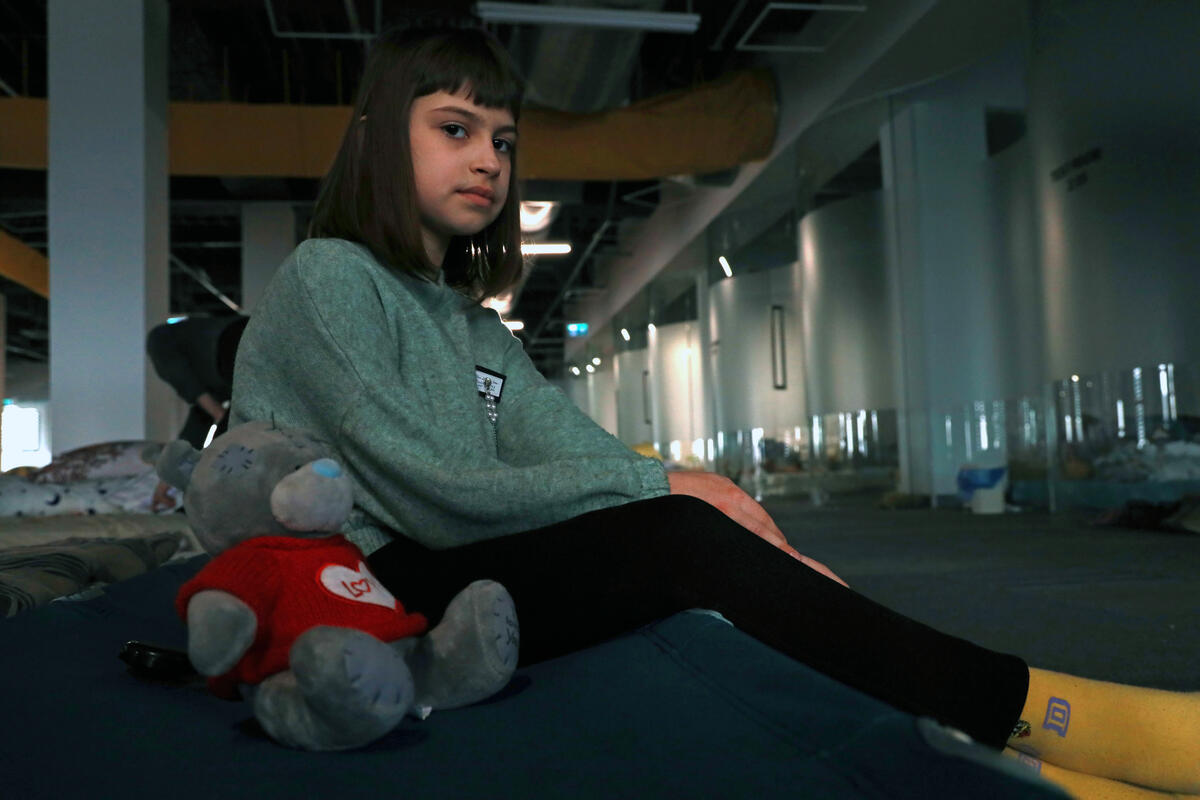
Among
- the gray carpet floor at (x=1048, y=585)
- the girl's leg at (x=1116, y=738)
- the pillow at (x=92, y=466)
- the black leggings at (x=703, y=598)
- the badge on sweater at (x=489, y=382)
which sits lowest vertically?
the gray carpet floor at (x=1048, y=585)

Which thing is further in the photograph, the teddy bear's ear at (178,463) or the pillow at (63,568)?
the pillow at (63,568)

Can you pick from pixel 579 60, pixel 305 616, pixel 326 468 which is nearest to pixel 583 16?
pixel 579 60

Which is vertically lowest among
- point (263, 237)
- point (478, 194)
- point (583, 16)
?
point (478, 194)

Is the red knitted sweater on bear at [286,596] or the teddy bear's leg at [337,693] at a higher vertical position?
the red knitted sweater on bear at [286,596]

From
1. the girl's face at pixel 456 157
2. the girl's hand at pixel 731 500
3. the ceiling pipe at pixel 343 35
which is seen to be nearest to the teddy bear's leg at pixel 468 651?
Result: the girl's hand at pixel 731 500

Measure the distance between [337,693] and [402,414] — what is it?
345mm

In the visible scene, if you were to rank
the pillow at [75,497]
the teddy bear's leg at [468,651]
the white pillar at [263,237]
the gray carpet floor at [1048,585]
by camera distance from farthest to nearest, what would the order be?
the white pillar at [263,237] < the pillow at [75,497] < the gray carpet floor at [1048,585] < the teddy bear's leg at [468,651]

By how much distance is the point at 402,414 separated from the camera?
961 mm

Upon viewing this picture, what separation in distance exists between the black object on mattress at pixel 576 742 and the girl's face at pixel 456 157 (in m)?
0.57

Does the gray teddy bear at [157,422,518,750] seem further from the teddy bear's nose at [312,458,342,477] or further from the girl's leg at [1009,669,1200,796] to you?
the girl's leg at [1009,669,1200,796]

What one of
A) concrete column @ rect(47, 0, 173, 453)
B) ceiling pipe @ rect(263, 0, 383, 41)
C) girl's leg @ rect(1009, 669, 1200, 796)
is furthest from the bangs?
ceiling pipe @ rect(263, 0, 383, 41)

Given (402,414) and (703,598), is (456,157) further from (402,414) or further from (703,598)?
(703,598)

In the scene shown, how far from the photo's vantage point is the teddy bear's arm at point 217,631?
2.37ft

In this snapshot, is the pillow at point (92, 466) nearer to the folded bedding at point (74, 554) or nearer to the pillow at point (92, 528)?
the pillow at point (92, 528)
